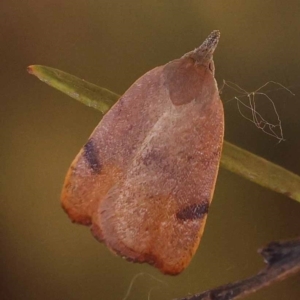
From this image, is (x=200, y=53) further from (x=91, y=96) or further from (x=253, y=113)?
(x=253, y=113)

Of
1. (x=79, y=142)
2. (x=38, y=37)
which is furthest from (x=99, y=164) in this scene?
(x=38, y=37)

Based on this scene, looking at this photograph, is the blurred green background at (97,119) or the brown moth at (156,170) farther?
the blurred green background at (97,119)

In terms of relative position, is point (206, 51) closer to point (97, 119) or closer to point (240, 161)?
point (240, 161)

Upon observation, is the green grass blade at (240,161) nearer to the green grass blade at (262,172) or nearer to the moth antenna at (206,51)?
the green grass blade at (262,172)

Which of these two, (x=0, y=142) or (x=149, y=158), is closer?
(x=149, y=158)

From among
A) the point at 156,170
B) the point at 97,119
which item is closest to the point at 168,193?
the point at 156,170

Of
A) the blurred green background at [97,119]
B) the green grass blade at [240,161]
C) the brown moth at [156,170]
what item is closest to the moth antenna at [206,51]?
the brown moth at [156,170]

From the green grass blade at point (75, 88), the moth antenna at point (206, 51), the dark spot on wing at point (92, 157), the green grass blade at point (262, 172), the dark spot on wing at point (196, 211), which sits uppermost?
the moth antenna at point (206, 51)
